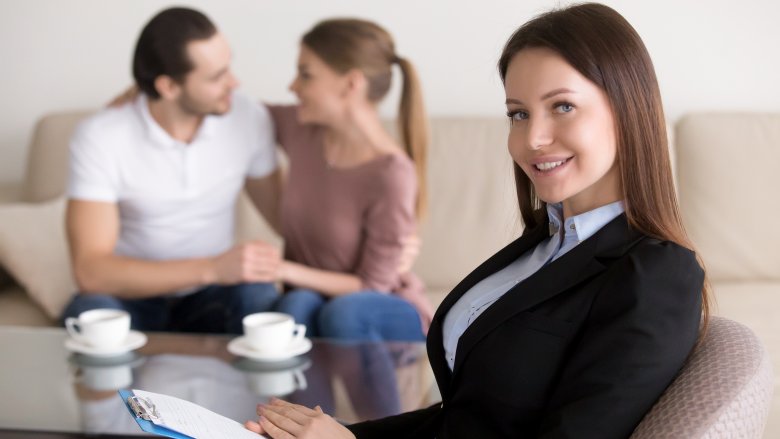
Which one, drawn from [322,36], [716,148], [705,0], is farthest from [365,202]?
[705,0]

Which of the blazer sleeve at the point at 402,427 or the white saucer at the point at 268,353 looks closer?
the blazer sleeve at the point at 402,427

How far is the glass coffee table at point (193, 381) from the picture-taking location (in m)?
1.61

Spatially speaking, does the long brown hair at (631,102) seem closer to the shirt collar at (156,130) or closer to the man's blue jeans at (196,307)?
the man's blue jeans at (196,307)

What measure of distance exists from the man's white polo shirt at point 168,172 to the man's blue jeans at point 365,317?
39 centimetres

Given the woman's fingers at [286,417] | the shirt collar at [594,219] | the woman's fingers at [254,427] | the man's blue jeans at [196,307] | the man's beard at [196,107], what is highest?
the shirt collar at [594,219]

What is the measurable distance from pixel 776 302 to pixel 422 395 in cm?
127

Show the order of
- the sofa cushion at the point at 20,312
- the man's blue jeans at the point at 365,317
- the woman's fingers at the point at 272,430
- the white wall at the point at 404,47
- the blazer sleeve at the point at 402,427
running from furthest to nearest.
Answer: the white wall at the point at 404,47
the sofa cushion at the point at 20,312
the man's blue jeans at the point at 365,317
the blazer sleeve at the point at 402,427
the woman's fingers at the point at 272,430

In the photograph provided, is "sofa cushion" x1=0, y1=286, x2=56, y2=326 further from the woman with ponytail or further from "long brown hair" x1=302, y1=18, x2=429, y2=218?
"long brown hair" x1=302, y1=18, x2=429, y2=218

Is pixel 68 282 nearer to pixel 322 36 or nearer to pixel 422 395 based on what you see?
pixel 322 36

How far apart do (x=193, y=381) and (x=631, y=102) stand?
3.32ft

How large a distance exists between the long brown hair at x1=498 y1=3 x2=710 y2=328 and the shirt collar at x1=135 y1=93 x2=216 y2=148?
1.40 m

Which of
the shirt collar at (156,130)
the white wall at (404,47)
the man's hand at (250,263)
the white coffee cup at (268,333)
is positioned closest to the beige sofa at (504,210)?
the white wall at (404,47)

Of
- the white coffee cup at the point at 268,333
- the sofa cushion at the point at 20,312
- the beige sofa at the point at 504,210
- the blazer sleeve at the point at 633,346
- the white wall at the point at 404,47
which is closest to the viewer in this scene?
the blazer sleeve at the point at 633,346

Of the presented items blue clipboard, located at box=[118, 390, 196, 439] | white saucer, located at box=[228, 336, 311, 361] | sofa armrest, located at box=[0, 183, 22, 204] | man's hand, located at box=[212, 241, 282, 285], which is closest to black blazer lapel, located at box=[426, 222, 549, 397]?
blue clipboard, located at box=[118, 390, 196, 439]
